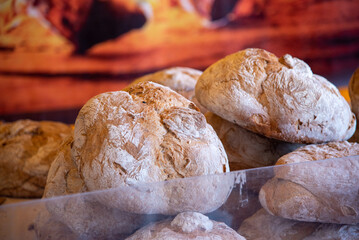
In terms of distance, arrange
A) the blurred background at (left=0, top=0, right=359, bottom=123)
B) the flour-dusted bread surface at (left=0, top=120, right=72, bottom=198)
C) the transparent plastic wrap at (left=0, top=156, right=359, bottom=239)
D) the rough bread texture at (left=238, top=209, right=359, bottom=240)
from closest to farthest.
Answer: the transparent plastic wrap at (left=0, top=156, right=359, bottom=239) < the rough bread texture at (left=238, top=209, right=359, bottom=240) < the flour-dusted bread surface at (left=0, top=120, right=72, bottom=198) < the blurred background at (left=0, top=0, right=359, bottom=123)

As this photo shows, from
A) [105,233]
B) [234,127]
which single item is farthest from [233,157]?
[105,233]

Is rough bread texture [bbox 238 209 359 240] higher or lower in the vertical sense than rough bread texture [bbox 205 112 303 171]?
higher

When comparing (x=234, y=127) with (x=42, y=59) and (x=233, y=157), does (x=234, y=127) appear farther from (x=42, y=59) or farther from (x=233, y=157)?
(x=42, y=59)

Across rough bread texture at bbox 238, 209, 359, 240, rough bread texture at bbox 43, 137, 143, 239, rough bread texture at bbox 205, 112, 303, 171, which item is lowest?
rough bread texture at bbox 205, 112, 303, 171

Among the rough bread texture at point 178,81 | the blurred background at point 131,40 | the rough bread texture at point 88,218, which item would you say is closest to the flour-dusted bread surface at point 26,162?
the rough bread texture at point 178,81

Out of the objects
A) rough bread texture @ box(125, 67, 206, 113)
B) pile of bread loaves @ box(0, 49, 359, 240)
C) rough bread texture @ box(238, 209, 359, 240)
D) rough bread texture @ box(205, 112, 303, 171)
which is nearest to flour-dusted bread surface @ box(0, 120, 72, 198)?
rough bread texture @ box(125, 67, 206, 113)

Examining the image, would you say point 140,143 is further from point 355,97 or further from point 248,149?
point 355,97

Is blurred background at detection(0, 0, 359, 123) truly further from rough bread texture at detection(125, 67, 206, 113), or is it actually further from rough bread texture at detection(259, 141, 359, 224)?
rough bread texture at detection(259, 141, 359, 224)

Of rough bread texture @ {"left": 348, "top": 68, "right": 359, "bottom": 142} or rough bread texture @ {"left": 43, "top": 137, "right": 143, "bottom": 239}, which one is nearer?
rough bread texture @ {"left": 43, "top": 137, "right": 143, "bottom": 239}
